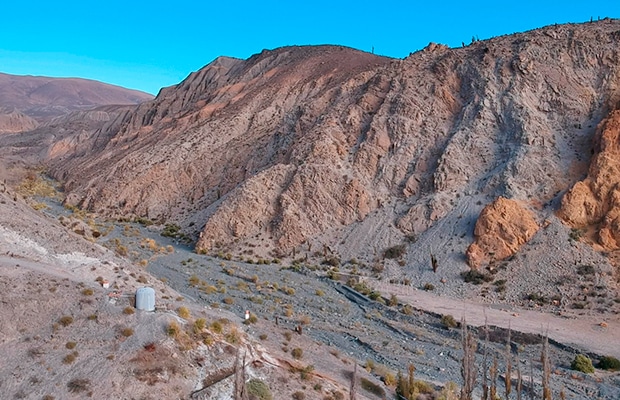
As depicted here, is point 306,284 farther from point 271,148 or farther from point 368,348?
point 271,148

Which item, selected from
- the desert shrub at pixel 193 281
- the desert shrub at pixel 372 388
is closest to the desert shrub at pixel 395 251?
the desert shrub at pixel 193 281

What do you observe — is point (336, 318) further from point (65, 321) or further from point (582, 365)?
point (65, 321)

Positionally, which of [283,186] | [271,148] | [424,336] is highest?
[271,148]

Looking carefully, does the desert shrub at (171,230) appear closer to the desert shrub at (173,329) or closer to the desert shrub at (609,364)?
the desert shrub at (173,329)

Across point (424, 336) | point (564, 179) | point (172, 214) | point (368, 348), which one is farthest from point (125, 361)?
point (172, 214)

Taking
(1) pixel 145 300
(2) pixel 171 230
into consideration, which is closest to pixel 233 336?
(1) pixel 145 300

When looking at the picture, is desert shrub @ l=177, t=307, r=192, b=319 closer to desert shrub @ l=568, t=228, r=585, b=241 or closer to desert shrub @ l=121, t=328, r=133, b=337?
desert shrub @ l=121, t=328, r=133, b=337
